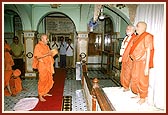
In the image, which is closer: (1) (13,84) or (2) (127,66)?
(2) (127,66)

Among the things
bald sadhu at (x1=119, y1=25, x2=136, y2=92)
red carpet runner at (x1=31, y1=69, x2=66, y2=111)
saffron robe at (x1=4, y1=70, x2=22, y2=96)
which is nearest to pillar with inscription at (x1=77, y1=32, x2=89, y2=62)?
red carpet runner at (x1=31, y1=69, x2=66, y2=111)

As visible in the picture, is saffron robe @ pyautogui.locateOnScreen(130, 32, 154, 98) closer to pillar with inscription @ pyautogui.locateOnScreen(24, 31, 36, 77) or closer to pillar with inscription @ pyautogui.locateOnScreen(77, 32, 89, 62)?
pillar with inscription @ pyautogui.locateOnScreen(77, 32, 89, 62)

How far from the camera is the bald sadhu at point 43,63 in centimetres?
497

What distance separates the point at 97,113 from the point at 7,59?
4500 millimetres

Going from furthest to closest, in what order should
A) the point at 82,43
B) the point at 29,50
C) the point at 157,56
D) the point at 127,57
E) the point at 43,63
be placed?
1. the point at 82,43
2. the point at 29,50
3. the point at 43,63
4. the point at 127,57
5. the point at 157,56

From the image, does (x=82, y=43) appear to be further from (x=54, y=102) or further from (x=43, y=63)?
(x=54, y=102)

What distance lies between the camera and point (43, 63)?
Answer: 5051 millimetres

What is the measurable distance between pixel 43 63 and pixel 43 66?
0.25ft

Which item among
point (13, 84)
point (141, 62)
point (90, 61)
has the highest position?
point (141, 62)

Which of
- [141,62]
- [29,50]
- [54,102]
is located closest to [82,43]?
[29,50]

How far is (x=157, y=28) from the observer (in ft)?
10.1

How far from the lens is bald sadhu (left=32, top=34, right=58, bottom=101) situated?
16.3 ft

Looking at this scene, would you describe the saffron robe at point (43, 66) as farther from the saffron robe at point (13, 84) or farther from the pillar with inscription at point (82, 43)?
the pillar with inscription at point (82, 43)

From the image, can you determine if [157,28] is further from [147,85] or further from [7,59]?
[7,59]
